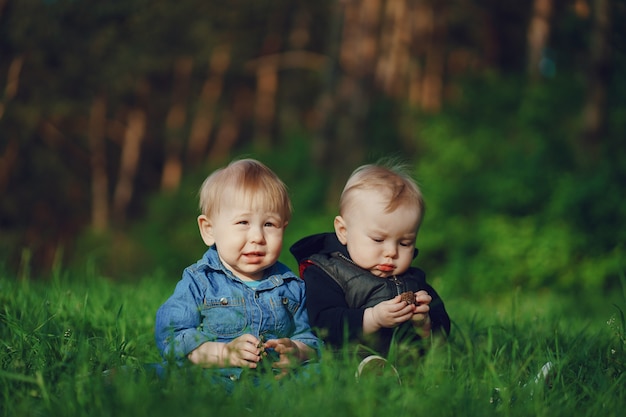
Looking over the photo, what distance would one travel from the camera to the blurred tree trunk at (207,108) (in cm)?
3416

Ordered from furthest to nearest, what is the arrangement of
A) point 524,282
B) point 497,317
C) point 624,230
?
point 524,282
point 624,230
point 497,317

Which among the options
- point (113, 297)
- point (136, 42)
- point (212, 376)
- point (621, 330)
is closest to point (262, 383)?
point (212, 376)

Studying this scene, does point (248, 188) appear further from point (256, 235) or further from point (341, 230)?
point (341, 230)

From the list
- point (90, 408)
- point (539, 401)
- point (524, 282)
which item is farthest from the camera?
point (524, 282)

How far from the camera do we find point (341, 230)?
3955mm

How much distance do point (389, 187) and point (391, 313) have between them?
591 mm

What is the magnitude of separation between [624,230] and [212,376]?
1003cm

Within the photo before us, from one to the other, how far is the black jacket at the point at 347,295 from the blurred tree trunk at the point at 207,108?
30.7 metres

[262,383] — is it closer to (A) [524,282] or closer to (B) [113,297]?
(B) [113,297]

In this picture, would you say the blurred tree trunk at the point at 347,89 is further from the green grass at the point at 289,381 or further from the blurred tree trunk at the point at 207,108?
the blurred tree trunk at the point at 207,108

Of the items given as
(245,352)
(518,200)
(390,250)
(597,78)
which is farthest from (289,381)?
(518,200)

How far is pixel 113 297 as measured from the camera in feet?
16.8

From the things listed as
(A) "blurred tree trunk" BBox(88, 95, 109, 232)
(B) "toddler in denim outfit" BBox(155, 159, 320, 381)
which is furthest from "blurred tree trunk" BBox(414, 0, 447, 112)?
(B) "toddler in denim outfit" BBox(155, 159, 320, 381)

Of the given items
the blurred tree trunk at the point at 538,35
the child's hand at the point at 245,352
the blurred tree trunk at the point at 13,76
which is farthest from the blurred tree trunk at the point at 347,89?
the child's hand at the point at 245,352
